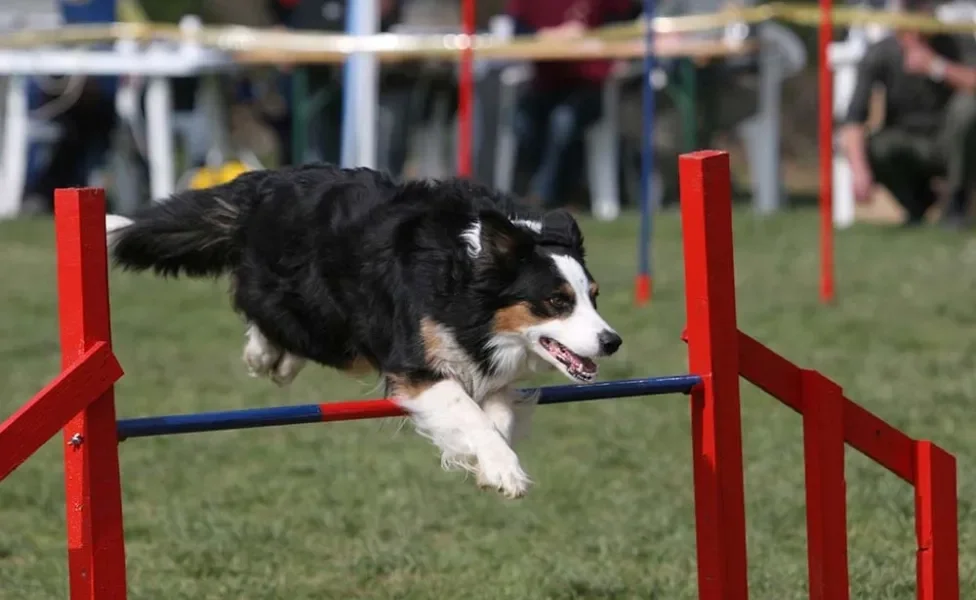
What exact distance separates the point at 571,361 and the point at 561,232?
1.06ft

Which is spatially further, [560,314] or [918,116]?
[918,116]

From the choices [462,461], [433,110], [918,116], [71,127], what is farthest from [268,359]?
[71,127]

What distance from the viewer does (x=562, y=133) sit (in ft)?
42.8

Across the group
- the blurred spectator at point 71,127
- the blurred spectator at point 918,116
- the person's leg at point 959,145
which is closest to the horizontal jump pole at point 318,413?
the person's leg at point 959,145

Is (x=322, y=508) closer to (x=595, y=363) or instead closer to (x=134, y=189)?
(x=595, y=363)

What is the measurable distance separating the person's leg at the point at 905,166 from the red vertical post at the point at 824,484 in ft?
25.8

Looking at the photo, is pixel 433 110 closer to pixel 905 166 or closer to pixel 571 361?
pixel 905 166

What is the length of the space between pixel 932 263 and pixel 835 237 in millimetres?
1251

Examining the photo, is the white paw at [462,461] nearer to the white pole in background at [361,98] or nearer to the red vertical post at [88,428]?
the red vertical post at [88,428]

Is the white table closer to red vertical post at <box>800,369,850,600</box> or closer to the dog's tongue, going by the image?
the dog's tongue

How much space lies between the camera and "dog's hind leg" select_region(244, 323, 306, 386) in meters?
4.50

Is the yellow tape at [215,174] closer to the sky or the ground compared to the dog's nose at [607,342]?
closer to the ground

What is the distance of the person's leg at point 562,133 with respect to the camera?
1292 cm

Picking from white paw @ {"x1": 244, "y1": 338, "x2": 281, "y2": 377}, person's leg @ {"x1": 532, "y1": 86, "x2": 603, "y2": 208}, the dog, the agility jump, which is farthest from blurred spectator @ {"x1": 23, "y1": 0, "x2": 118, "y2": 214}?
the agility jump
